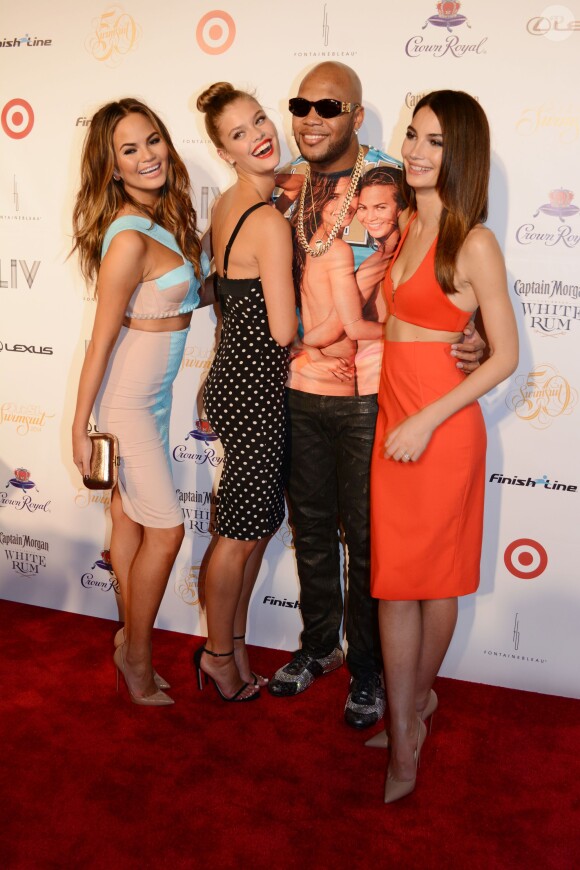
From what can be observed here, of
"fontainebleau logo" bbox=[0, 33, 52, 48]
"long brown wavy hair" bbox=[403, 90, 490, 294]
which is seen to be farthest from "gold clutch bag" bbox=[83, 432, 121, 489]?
"fontainebleau logo" bbox=[0, 33, 52, 48]

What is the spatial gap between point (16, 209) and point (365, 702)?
222cm

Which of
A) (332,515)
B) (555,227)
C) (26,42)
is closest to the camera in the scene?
(555,227)

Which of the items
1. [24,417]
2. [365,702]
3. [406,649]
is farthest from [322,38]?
[365,702]

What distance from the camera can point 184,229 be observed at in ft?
8.48

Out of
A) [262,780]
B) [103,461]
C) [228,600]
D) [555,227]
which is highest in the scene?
[555,227]

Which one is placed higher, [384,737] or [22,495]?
[22,495]

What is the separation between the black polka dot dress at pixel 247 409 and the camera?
8.15ft

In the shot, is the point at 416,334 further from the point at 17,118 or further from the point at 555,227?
the point at 17,118

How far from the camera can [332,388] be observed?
2.64 metres

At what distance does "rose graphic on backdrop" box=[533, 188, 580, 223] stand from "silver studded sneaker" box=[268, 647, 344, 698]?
1696 mm

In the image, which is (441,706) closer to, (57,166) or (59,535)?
(59,535)

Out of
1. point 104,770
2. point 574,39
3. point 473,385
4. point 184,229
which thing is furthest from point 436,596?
point 574,39

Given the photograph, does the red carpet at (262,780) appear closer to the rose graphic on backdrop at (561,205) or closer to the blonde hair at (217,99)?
the rose graphic on backdrop at (561,205)

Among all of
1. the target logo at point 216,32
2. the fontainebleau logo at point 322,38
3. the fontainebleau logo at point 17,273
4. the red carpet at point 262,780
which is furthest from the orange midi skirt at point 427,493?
the fontainebleau logo at point 17,273
